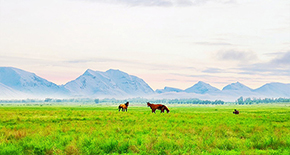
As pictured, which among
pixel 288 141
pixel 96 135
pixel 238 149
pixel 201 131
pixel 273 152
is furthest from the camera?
pixel 201 131

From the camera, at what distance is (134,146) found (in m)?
16.4

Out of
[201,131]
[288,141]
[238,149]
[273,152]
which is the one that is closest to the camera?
[273,152]

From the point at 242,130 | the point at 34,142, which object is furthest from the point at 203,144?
the point at 34,142

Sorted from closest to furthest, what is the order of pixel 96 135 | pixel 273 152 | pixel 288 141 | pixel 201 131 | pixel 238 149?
pixel 273 152
pixel 238 149
pixel 288 141
pixel 96 135
pixel 201 131

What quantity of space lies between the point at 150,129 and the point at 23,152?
10.3 metres

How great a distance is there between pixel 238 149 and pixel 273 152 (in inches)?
74.1

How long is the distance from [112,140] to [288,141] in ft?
36.4

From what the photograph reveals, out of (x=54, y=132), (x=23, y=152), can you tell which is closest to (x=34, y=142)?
(x=23, y=152)

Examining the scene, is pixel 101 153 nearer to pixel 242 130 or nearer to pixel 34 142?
pixel 34 142

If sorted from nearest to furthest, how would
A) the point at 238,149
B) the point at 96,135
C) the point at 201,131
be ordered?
1. the point at 238,149
2. the point at 96,135
3. the point at 201,131

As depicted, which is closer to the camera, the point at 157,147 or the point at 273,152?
the point at 273,152

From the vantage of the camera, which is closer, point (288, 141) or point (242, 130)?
point (288, 141)

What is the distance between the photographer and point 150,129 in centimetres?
2298

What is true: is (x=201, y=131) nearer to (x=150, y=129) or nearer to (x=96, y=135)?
(x=150, y=129)
